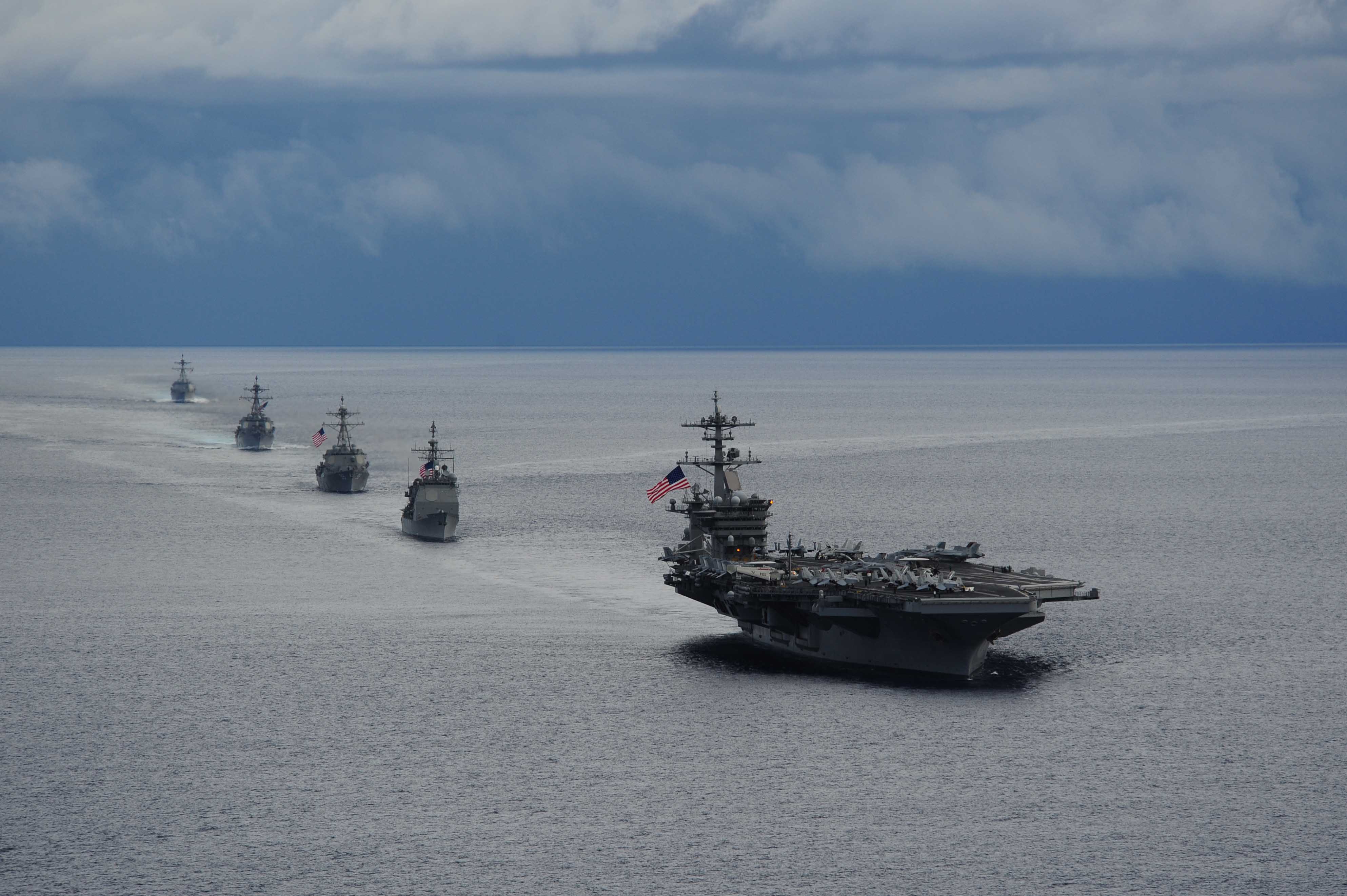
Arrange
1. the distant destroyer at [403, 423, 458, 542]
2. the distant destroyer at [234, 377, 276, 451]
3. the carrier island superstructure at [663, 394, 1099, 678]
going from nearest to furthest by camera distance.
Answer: the carrier island superstructure at [663, 394, 1099, 678] < the distant destroyer at [403, 423, 458, 542] < the distant destroyer at [234, 377, 276, 451]

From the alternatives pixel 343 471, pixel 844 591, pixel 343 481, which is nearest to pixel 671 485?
pixel 844 591

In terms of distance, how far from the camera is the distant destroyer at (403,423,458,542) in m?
84.9

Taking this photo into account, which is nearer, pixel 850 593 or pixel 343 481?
pixel 850 593

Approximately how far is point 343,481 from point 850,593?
64337mm

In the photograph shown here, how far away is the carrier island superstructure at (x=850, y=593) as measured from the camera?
50.3m

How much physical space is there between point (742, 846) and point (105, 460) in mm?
109667

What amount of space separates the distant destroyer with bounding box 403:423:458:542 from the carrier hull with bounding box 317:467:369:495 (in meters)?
21.4

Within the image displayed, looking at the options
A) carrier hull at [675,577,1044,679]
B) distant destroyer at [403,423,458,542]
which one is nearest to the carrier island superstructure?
carrier hull at [675,577,1044,679]

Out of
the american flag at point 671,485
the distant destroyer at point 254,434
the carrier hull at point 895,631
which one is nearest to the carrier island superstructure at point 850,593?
the carrier hull at point 895,631

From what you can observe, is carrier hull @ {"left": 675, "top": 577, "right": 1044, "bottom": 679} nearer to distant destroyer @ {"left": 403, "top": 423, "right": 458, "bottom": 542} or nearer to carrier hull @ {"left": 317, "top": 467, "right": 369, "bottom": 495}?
distant destroyer @ {"left": 403, "top": 423, "right": 458, "bottom": 542}

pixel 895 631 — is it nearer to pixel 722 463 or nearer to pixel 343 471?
pixel 722 463

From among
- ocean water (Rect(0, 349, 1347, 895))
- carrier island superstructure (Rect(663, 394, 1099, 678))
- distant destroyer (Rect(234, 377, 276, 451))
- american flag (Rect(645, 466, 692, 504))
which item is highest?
distant destroyer (Rect(234, 377, 276, 451))

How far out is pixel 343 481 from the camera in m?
109

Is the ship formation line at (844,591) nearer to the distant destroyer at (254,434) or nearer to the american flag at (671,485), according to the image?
the american flag at (671,485)
